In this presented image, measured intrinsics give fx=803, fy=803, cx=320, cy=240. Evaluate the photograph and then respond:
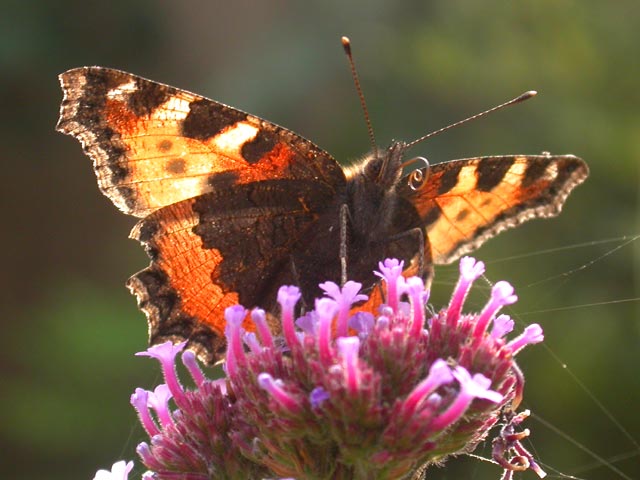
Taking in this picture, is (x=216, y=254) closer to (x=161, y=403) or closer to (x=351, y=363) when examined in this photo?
(x=161, y=403)

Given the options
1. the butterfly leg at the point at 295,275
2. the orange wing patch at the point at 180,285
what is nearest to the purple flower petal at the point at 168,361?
the orange wing patch at the point at 180,285

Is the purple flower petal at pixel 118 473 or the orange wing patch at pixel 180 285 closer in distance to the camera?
the purple flower petal at pixel 118 473

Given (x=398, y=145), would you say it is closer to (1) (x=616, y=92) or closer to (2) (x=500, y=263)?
(2) (x=500, y=263)

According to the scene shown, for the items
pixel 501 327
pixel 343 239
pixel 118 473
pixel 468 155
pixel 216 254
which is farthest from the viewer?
pixel 468 155

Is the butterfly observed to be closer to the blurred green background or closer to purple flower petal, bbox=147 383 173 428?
purple flower petal, bbox=147 383 173 428

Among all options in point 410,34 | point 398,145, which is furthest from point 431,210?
point 410,34

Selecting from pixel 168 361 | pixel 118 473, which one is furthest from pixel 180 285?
pixel 118 473

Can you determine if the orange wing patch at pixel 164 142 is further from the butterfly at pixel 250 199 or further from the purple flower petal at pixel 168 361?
the purple flower petal at pixel 168 361
